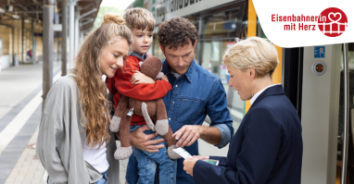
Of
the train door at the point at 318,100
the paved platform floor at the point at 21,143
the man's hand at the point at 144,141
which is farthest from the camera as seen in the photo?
the paved platform floor at the point at 21,143

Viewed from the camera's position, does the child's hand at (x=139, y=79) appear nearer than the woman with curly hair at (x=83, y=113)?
No

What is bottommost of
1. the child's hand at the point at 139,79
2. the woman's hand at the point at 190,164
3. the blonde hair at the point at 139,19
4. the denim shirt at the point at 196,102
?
the woman's hand at the point at 190,164

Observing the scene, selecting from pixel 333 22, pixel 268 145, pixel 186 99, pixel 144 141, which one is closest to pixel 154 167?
pixel 144 141

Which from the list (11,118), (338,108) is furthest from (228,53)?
(11,118)

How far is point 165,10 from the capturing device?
5.68 meters

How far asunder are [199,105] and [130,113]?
44cm

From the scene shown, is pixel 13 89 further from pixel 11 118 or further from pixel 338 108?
pixel 338 108

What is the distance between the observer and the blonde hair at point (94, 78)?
1.87 metres

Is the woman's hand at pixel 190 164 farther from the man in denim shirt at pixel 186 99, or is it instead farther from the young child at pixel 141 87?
the young child at pixel 141 87

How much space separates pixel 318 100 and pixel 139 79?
1.48m

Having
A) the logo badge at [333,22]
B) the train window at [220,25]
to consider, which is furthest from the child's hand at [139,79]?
the train window at [220,25]

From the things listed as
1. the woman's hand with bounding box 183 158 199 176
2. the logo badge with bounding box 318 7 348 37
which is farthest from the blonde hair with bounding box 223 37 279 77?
the woman's hand with bounding box 183 158 199 176

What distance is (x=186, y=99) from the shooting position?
2.27 meters

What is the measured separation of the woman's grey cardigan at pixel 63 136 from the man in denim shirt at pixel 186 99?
405mm
